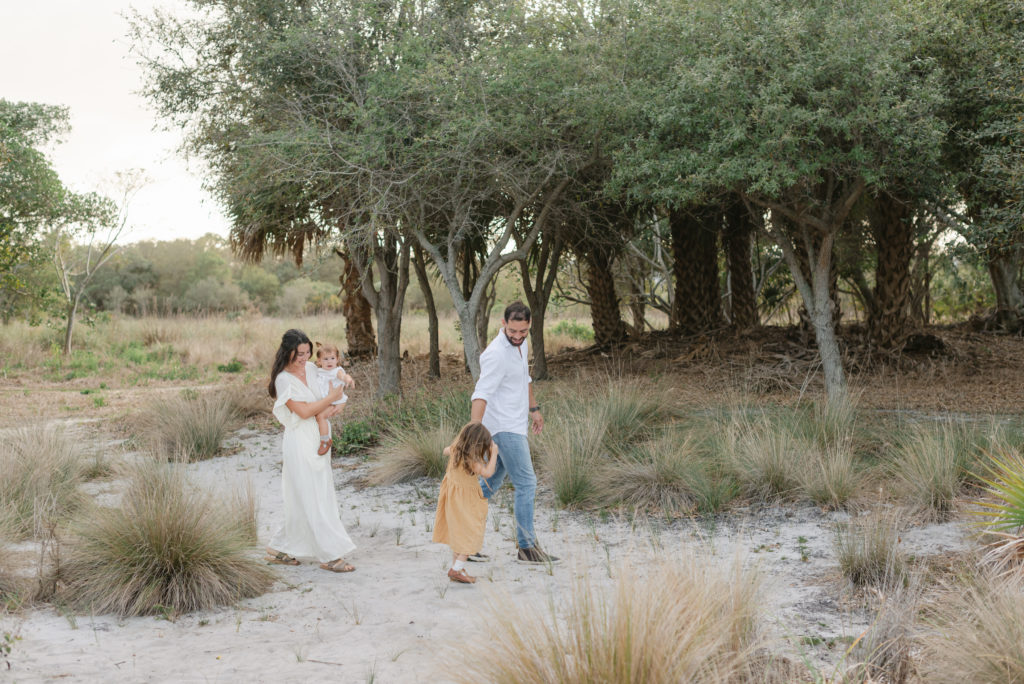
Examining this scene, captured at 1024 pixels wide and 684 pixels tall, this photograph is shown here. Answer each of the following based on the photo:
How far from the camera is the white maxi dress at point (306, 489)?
645 centimetres

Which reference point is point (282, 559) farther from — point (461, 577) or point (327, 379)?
point (461, 577)

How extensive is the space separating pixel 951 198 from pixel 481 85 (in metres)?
6.04

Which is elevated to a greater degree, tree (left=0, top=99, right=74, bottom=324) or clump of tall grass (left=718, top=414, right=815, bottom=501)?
tree (left=0, top=99, right=74, bottom=324)

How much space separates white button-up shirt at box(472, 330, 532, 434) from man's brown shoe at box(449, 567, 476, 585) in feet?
3.12

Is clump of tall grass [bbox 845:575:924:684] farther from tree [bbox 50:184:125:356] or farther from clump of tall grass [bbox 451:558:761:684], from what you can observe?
tree [bbox 50:184:125:356]

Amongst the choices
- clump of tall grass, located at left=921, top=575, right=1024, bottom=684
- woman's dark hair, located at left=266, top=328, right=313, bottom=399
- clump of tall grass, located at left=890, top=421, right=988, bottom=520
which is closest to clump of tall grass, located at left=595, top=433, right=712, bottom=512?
clump of tall grass, located at left=890, top=421, right=988, bottom=520

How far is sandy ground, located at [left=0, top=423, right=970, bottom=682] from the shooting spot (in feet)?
14.7

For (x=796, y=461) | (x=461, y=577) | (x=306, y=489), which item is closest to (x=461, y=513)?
(x=461, y=577)

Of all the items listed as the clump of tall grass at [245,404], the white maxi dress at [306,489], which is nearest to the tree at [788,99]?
the white maxi dress at [306,489]

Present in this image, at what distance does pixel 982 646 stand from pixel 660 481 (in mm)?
4478

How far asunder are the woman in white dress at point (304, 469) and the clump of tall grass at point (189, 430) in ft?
16.2

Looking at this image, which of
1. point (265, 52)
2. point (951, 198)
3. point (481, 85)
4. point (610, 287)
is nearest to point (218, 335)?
point (610, 287)

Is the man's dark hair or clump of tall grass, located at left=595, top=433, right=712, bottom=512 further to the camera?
clump of tall grass, located at left=595, top=433, right=712, bottom=512

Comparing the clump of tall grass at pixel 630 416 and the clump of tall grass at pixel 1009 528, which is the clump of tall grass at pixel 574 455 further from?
the clump of tall grass at pixel 1009 528
